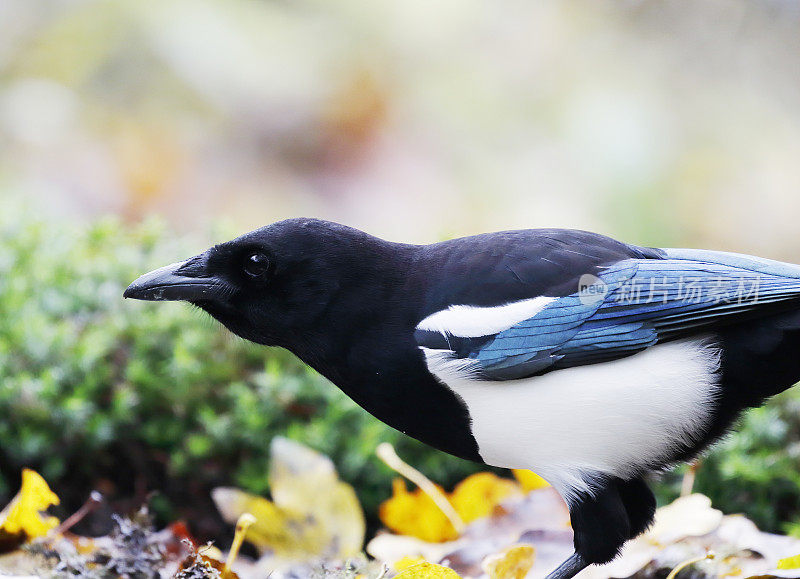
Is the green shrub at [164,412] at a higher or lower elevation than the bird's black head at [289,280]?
lower

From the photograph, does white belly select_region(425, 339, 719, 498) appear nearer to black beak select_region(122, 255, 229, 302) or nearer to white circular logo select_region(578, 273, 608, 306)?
white circular logo select_region(578, 273, 608, 306)

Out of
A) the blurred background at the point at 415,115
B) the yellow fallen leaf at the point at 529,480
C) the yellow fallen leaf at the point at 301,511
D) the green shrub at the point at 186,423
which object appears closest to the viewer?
the yellow fallen leaf at the point at 301,511

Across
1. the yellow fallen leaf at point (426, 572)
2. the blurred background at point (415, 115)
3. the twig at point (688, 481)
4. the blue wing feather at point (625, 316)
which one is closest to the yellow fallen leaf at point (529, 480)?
the twig at point (688, 481)

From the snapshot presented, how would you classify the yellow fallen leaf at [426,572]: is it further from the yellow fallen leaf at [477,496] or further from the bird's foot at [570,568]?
the yellow fallen leaf at [477,496]

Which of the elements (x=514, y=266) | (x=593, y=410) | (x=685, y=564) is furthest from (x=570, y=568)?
(x=514, y=266)

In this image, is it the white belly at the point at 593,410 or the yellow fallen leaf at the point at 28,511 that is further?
the yellow fallen leaf at the point at 28,511

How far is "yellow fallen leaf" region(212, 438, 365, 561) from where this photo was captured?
2348 mm

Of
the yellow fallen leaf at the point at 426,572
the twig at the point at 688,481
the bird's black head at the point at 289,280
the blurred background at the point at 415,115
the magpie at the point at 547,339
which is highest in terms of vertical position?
the blurred background at the point at 415,115

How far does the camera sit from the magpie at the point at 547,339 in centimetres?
193

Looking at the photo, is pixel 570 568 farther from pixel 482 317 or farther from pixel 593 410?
pixel 482 317

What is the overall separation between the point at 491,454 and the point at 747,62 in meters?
5.51

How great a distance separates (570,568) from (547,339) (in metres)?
0.47

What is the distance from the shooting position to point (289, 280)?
2.07 meters

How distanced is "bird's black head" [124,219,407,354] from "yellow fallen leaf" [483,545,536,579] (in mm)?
546
